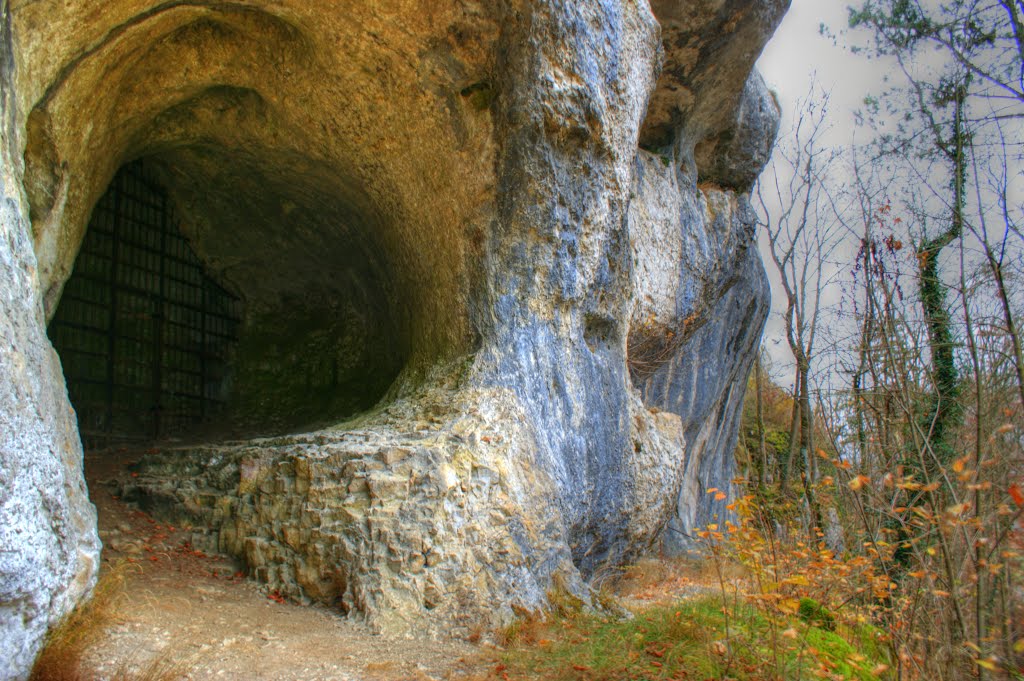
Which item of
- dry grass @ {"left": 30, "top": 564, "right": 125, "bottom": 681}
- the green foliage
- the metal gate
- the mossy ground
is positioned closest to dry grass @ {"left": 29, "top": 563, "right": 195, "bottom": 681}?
dry grass @ {"left": 30, "top": 564, "right": 125, "bottom": 681}

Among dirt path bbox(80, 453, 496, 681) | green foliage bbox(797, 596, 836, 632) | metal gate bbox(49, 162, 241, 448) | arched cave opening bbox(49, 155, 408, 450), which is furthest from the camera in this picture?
metal gate bbox(49, 162, 241, 448)

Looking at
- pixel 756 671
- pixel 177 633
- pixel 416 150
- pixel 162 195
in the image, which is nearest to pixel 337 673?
pixel 177 633

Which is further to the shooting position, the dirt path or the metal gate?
the metal gate

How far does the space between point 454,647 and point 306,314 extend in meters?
5.47

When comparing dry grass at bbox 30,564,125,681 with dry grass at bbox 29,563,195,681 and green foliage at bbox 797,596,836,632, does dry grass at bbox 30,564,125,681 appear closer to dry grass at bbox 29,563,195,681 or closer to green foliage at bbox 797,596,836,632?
dry grass at bbox 29,563,195,681

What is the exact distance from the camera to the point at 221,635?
12.3 ft

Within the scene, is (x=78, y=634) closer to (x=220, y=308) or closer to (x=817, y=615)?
(x=817, y=615)

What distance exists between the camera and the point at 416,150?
5.94 metres

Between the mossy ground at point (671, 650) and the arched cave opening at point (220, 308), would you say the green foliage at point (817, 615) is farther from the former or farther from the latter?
the arched cave opening at point (220, 308)

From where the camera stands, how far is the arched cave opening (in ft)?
24.9

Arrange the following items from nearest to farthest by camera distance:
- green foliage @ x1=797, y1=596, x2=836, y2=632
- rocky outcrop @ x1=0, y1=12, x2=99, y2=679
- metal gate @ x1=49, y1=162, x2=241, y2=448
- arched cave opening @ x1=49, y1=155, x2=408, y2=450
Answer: rocky outcrop @ x1=0, y1=12, x2=99, y2=679, green foliage @ x1=797, y1=596, x2=836, y2=632, arched cave opening @ x1=49, y1=155, x2=408, y2=450, metal gate @ x1=49, y1=162, x2=241, y2=448

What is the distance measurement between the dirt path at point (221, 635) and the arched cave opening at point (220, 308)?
2620mm

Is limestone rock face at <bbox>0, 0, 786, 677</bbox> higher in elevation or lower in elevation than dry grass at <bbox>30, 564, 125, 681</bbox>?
higher

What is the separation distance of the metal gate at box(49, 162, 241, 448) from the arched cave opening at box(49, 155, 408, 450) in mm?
13
